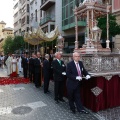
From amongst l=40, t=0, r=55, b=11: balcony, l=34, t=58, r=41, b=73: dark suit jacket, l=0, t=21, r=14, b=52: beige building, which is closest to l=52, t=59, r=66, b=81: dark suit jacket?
l=34, t=58, r=41, b=73: dark suit jacket

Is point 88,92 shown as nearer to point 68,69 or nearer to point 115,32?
point 68,69

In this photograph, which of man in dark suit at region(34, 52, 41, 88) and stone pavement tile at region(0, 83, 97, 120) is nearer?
stone pavement tile at region(0, 83, 97, 120)

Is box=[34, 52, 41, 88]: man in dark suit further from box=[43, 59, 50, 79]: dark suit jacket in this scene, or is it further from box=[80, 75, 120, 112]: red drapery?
box=[80, 75, 120, 112]: red drapery

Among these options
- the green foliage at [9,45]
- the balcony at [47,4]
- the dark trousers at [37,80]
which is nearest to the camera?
the dark trousers at [37,80]

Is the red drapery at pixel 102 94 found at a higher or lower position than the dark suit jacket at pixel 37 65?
lower

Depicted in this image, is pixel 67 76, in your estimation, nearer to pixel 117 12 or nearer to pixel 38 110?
pixel 38 110

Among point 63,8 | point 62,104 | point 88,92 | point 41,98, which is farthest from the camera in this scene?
point 63,8

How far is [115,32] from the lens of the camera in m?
17.4

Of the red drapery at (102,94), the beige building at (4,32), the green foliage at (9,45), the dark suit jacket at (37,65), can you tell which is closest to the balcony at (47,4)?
the green foliage at (9,45)

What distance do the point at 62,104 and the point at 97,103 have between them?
146cm

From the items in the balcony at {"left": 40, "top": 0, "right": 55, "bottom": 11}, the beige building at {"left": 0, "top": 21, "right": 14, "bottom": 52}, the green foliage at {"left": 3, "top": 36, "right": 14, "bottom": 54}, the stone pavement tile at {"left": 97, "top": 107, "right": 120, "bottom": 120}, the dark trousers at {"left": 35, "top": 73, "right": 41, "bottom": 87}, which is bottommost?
the stone pavement tile at {"left": 97, "top": 107, "right": 120, "bottom": 120}

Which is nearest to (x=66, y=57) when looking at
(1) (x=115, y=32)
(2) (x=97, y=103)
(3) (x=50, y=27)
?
(2) (x=97, y=103)

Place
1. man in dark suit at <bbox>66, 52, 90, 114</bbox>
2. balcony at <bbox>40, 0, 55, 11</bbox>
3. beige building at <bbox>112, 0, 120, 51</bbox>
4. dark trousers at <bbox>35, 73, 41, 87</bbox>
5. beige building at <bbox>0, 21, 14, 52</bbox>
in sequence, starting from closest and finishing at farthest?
1. man in dark suit at <bbox>66, 52, 90, 114</bbox>
2. dark trousers at <bbox>35, 73, 41, 87</bbox>
3. beige building at <bbox>112, 0, 120, 51</bbox>
4. balcony at <bbox>40, 0, 55, 11</bbox>
5. beige building at <bbox>0, 21, 14, 52</bbox>

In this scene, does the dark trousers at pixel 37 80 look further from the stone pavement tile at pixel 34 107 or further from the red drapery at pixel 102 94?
the red drapery at pixel 102 94
